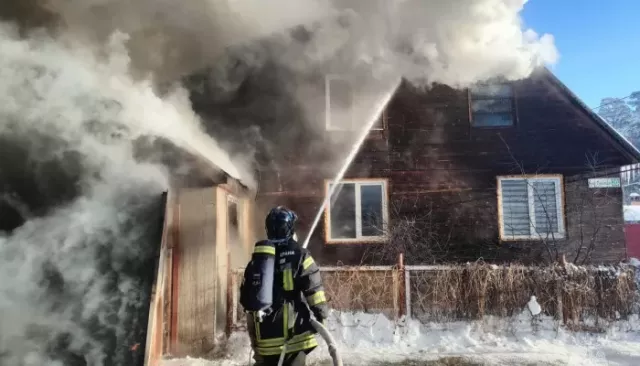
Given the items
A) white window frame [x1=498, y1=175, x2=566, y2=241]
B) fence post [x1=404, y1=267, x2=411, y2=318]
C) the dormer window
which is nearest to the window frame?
the dormer window

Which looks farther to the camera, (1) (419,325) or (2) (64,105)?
(1) (419,325)

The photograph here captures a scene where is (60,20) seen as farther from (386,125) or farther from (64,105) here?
(386,125)

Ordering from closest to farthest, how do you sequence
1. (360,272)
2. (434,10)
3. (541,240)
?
(360,272)
(434,10)
(541,240)

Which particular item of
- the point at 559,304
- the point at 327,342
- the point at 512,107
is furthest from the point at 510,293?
the point at 512,107

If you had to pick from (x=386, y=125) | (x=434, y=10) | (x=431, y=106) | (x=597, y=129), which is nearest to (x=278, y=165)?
(x=386, y=125)

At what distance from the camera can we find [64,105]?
558 cm

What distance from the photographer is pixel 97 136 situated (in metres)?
5.68

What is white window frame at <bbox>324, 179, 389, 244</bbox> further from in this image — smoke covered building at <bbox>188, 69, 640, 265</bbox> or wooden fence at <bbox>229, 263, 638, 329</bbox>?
wooden fence at <bbox>229, 263, 638, 329</bbox>

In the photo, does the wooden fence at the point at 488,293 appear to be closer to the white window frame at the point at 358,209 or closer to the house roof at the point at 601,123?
the white window frame at the point at 358,209

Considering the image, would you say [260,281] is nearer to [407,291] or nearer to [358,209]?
[407,291]

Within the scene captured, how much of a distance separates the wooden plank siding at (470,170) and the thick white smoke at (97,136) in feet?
6.12

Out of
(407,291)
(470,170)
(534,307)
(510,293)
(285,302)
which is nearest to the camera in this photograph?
(285,302)

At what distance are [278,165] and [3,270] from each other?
5500 mm

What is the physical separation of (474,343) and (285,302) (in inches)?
152
